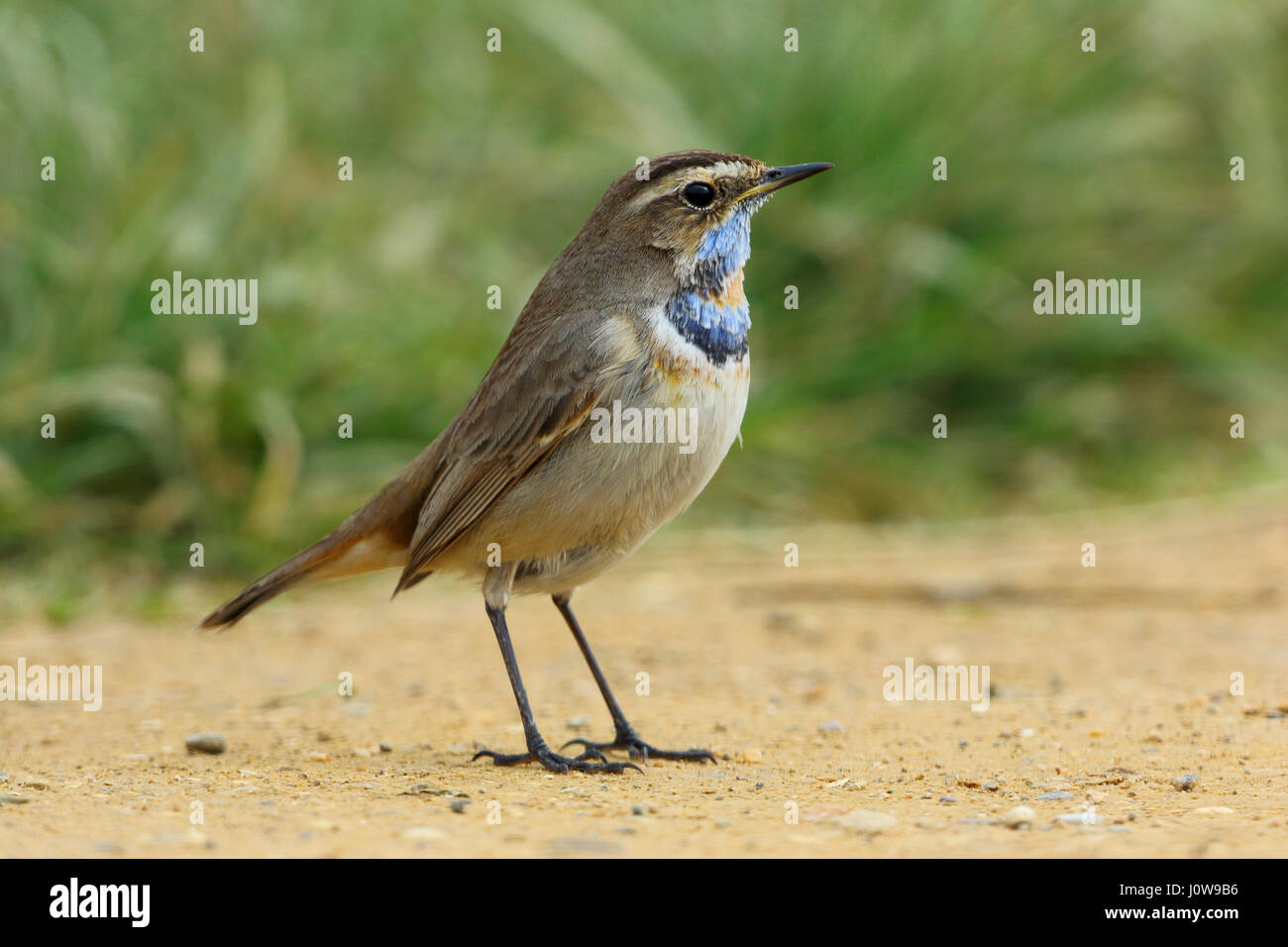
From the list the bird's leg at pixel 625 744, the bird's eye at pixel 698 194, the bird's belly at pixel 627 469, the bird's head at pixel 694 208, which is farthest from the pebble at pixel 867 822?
the bird's eye at pixel 698 194

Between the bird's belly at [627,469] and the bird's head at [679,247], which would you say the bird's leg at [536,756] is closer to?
the bird's belly at [627,469]

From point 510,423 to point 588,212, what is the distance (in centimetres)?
707

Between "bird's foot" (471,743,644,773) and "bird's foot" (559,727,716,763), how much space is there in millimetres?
63

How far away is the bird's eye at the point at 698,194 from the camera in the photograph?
19.4 ft

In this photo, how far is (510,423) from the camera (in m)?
5.82

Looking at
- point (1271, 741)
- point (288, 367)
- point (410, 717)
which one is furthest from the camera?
point (288, 367)

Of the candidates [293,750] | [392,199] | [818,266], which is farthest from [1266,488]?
[293,750]

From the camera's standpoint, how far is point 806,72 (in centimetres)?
1299

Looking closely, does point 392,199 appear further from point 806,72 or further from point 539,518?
point 539,518

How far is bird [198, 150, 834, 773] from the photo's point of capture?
219 inches

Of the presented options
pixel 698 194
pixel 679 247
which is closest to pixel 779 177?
pixel 698 194

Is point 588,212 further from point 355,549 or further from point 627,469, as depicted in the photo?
point 627,469

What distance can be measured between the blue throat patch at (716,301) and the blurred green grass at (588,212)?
4.55 metres

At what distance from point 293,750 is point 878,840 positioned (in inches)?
106
